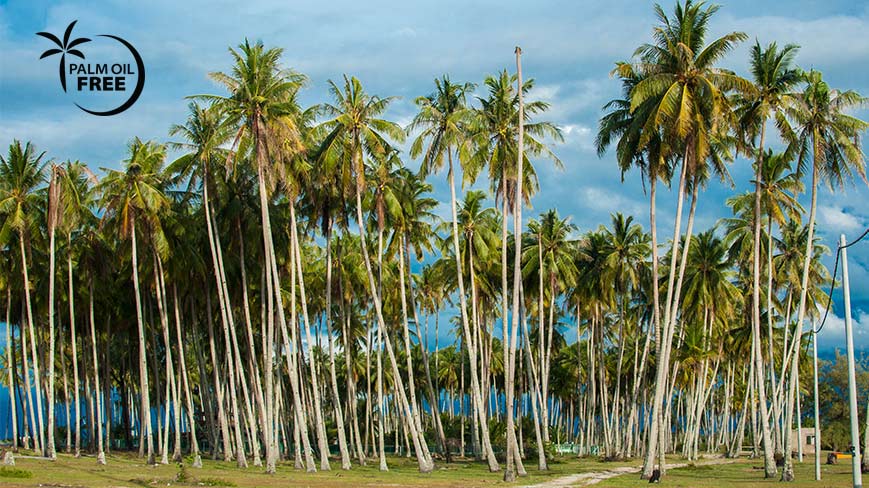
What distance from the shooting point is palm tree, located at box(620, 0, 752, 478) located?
32406 mm

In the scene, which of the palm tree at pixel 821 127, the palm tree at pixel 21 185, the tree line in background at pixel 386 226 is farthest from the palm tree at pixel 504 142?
the palm tree at pixel 21 185

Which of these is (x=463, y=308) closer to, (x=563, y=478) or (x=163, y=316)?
(x=563, y=478)

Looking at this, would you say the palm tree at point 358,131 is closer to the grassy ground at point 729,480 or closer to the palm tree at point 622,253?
the grassy ground at point 729,480

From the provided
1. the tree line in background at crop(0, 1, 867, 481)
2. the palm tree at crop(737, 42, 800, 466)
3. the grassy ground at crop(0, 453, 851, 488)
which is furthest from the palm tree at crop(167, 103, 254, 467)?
the palm tree at crop(737, 42, 800, 466)

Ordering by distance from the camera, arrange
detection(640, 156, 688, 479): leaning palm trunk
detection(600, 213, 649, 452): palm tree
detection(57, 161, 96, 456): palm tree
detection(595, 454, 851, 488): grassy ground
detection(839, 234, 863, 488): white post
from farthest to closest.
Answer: detection(600, 213, 649, 452): palm tree
detection(57, 161, 96, 456): palm tree
detection(640, 156, 688, 479): leaning palm trunk
detection(595, 454, 851, 488): grassy ground
detection(839, 234, 863, 488): white post

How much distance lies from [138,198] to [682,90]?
23248 millimetres

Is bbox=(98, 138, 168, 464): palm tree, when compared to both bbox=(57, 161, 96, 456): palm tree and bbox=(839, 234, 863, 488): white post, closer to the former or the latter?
bbox=(57, 161, 96, 456): palm tree

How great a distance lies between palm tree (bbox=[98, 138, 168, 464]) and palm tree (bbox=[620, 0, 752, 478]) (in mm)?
21219

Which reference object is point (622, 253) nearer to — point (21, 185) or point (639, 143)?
point (639, 143)

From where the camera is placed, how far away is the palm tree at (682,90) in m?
32.4

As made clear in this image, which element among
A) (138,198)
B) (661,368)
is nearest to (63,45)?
(138,198)

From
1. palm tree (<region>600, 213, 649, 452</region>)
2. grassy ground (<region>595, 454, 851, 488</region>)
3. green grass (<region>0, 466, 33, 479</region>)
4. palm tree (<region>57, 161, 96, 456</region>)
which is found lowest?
grassy ground (<region>595, 454, 851, 488</region>)

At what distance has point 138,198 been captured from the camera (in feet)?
123

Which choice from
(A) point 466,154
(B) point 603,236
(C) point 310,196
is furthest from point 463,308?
(B) point 603,236
